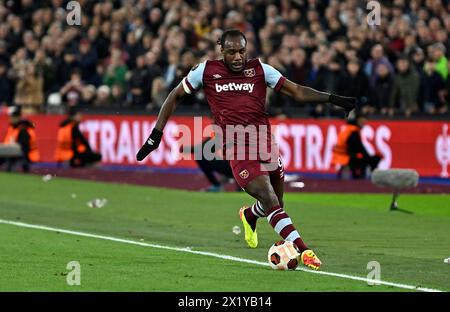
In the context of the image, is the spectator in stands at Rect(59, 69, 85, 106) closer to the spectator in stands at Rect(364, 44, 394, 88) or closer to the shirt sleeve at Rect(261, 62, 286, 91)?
the spectator in stands at Rect(364, 44, 394, 88)

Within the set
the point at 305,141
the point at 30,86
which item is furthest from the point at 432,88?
the point at 30,86

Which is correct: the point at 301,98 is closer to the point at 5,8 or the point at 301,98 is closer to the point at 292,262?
the point at 292,262

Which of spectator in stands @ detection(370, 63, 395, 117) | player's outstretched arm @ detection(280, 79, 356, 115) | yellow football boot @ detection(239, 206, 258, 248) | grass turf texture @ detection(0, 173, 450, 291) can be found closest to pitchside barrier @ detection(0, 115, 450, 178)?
spectator in stands @ detection(370, 63, 395, 117)

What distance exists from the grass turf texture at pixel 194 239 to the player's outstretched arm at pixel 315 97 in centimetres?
165

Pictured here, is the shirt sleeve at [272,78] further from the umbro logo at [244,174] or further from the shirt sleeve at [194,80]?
the umbro logo at [244,174]

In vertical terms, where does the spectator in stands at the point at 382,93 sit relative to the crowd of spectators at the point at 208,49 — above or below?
below

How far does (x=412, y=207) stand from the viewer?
69.8 feet

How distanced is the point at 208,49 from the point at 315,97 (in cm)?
1562

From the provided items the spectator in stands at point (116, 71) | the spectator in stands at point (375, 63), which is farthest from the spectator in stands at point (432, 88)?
the spectator in stands at point (116, 71)

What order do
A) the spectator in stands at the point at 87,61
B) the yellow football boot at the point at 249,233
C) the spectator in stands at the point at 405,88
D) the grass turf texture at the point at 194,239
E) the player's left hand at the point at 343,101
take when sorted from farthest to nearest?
the spectator in stands at the point at 87,61 → the spectator in stands at the point at 405,88 → the yellow football boot at the point at 249,233 → the player's left hand at the point at 343,101 → the grass turf texture at the point at 194,239

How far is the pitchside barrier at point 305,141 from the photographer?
26.0 m

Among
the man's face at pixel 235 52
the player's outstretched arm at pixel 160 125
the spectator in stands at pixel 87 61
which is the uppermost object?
the spectator in stands at pixel 87 61

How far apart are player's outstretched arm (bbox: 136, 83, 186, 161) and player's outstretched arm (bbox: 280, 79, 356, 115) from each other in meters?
1.10

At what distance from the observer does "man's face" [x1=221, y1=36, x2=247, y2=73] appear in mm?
13258
